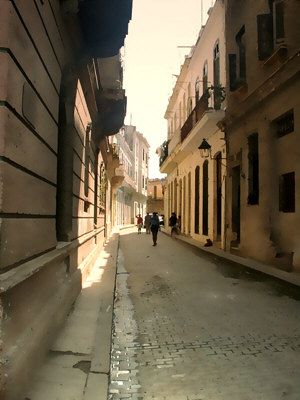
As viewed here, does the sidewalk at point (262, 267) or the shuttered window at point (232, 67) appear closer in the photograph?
the sidewalk at point (262, 267)

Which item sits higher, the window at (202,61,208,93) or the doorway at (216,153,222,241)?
the window at (202,61,208,93)

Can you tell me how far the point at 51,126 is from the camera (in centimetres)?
442

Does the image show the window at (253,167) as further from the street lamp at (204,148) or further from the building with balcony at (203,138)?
the street lamp at (204,148)

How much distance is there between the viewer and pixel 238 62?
12.7 m

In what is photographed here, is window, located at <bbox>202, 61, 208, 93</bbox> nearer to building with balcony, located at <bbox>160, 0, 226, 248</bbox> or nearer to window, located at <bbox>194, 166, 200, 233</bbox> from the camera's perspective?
building with balcony, located at <bbox>160, 0, 226, 248</bbox>

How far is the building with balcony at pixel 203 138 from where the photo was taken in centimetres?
1467

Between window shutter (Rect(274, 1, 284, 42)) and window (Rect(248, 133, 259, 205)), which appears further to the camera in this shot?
window (Rect(248, 133, 259, 205))

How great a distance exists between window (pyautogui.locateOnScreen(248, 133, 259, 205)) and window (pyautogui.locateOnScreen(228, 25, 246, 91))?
6.32ft

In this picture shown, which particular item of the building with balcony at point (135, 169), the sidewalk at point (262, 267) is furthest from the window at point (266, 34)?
the building with balcony at point (135, 169)

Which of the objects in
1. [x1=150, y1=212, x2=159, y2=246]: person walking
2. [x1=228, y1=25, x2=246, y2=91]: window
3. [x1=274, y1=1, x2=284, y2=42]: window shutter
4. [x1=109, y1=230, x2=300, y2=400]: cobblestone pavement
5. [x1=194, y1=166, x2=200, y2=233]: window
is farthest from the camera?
[x1=194, y1=166, x2=200, y2=233]: window

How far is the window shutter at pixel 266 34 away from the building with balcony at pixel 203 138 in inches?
162

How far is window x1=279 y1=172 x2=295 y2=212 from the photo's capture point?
9.44m

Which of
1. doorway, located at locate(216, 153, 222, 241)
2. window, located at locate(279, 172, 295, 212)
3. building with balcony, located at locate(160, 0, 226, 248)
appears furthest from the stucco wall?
doorway, located at locate(216, 153, 222, 241)

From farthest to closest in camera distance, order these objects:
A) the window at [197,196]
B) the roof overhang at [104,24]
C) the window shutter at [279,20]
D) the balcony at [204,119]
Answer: the window at [197,196], the balcony at [204,119], the window shutter at [279,20], the roof overhang at [104,24]
